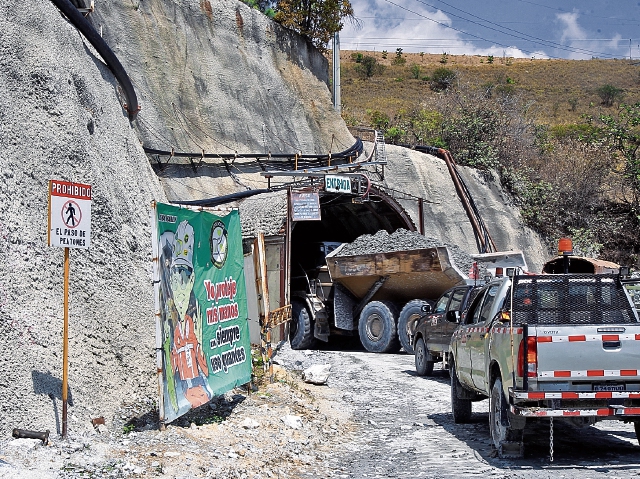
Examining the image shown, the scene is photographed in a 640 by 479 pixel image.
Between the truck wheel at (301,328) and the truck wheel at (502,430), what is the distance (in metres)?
12.1

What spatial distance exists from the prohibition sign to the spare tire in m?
12.0

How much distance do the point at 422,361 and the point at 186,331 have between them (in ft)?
25.0

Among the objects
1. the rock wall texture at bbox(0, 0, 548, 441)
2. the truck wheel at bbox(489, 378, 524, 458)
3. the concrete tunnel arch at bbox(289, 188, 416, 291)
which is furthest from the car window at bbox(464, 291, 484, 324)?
the concrete tunnel arch at bbox(289, 188, 416, 291)

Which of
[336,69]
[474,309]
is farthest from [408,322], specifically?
[336,69]

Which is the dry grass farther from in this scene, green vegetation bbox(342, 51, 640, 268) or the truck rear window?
the truck rear window

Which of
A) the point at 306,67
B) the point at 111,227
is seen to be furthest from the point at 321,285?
the point at 306,67

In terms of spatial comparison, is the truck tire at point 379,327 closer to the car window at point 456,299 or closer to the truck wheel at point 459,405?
the car window at point 456,299

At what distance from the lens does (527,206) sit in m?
35.9

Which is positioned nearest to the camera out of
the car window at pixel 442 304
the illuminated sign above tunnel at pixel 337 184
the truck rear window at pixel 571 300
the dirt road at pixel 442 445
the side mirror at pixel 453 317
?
the dirt road at pixel 442 445

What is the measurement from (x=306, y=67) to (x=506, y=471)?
95.3 ft

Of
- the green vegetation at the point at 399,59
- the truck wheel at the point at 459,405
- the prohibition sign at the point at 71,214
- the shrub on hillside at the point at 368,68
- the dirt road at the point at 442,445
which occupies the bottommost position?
the dirt road at the point at 442,445

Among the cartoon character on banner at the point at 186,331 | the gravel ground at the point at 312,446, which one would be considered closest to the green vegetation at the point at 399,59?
the gravel ground at the point at 312,446

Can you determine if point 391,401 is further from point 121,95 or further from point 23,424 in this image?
point 121,95

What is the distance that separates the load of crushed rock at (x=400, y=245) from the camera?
18.8 metres
